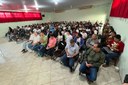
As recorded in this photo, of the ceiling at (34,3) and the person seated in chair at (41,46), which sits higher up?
the ceiling at (34,3)

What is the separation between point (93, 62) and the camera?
297cm

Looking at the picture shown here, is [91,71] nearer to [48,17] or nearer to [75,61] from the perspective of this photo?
[75,61]

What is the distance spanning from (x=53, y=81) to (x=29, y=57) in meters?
2.24

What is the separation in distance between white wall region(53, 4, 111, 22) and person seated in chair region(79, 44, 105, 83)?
10304mm

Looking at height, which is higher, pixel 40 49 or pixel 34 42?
pixel 34 42

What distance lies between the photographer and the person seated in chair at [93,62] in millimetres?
2904

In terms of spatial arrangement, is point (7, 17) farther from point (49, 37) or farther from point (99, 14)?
point (99, 14)

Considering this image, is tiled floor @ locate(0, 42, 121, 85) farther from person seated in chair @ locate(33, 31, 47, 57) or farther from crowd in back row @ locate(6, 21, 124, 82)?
person seated in chair @ locate(33, 31, 47, 57)

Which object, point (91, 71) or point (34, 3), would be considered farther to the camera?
point (34, 3)

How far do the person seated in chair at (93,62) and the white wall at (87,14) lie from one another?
10.3m

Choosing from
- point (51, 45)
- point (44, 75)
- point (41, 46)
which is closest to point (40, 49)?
point (41, 46)

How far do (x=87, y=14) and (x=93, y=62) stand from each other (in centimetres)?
1264

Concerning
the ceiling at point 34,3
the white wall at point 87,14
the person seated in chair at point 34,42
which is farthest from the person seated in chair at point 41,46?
the white wall at point 87,14

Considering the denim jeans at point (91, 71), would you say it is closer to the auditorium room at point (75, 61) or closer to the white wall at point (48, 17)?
the auditorium room at point (75, 61)
